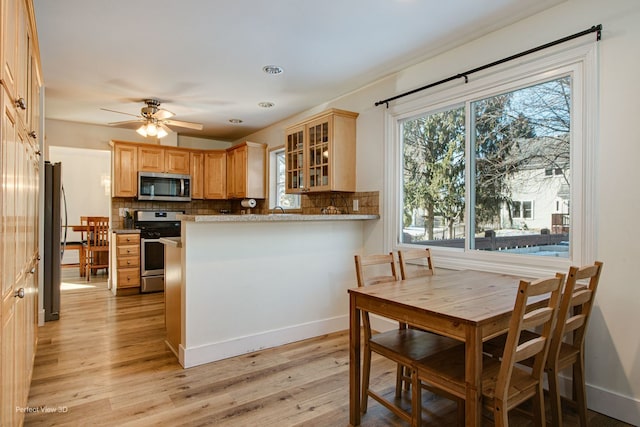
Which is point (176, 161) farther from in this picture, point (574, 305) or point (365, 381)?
point (574, 305)

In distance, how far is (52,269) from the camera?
384cm

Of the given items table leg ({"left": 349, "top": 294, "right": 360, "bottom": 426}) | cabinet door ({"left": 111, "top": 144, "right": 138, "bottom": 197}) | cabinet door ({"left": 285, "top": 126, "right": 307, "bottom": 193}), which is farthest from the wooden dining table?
cabinet door ({"left": 111, "top": 144, "right": 138, "bottom": 197})

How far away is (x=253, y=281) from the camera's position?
3066mm

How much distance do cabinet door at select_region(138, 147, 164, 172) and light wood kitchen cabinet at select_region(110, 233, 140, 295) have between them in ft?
3.63

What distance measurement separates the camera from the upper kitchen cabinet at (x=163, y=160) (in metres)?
5.64

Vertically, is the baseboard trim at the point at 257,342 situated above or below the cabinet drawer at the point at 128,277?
below

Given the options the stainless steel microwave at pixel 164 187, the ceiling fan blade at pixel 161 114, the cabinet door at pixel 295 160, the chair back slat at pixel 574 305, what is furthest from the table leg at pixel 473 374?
the stainless steel microwave at pixel 164 187

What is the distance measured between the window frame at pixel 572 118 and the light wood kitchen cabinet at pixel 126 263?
4236mm

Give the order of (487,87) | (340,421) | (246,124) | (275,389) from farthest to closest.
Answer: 1. (246,124)
2. (487,87)
3. (275,389)
4. (340,421)

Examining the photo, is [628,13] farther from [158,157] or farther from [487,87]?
[158,157]

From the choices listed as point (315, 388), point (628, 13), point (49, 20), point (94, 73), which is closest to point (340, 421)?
point (315, 388)

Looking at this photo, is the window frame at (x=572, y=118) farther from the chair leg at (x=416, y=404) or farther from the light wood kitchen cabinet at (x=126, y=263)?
the light wood kitchen cabinet at (x=126, y=263)

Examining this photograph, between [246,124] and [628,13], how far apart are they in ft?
15.0

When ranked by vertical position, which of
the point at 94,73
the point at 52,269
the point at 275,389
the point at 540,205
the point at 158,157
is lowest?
the point at 275,389
